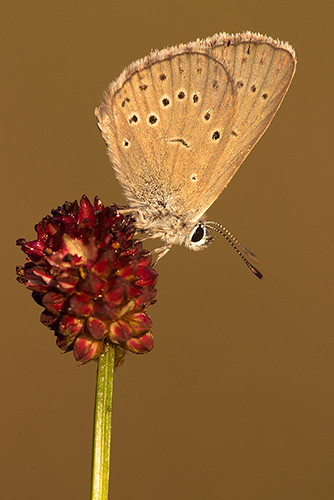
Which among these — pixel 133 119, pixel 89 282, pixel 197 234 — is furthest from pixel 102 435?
pixel 133 119

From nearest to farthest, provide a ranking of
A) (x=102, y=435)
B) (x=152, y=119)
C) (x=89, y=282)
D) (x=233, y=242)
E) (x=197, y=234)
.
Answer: (x=102, y=435)
(x=89, y=282)
(x=152, y=119)
(x=197, y=234)
(x=233, y=242)

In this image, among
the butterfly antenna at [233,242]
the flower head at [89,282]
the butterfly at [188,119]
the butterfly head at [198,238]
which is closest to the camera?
the flower head at [89,282]

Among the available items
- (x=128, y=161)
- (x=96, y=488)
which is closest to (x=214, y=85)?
(x=128, y=161)

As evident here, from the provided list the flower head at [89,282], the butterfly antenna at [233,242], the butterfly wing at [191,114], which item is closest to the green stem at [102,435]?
the flower head at [89,282]

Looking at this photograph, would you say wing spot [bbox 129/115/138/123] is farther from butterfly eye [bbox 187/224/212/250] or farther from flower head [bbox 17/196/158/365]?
flower head [bbox 17/196/158/365]

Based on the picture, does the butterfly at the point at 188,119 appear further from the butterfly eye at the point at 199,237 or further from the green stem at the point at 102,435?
the green stem at the point at 102,435

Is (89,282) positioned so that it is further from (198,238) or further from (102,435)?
(198,238)
